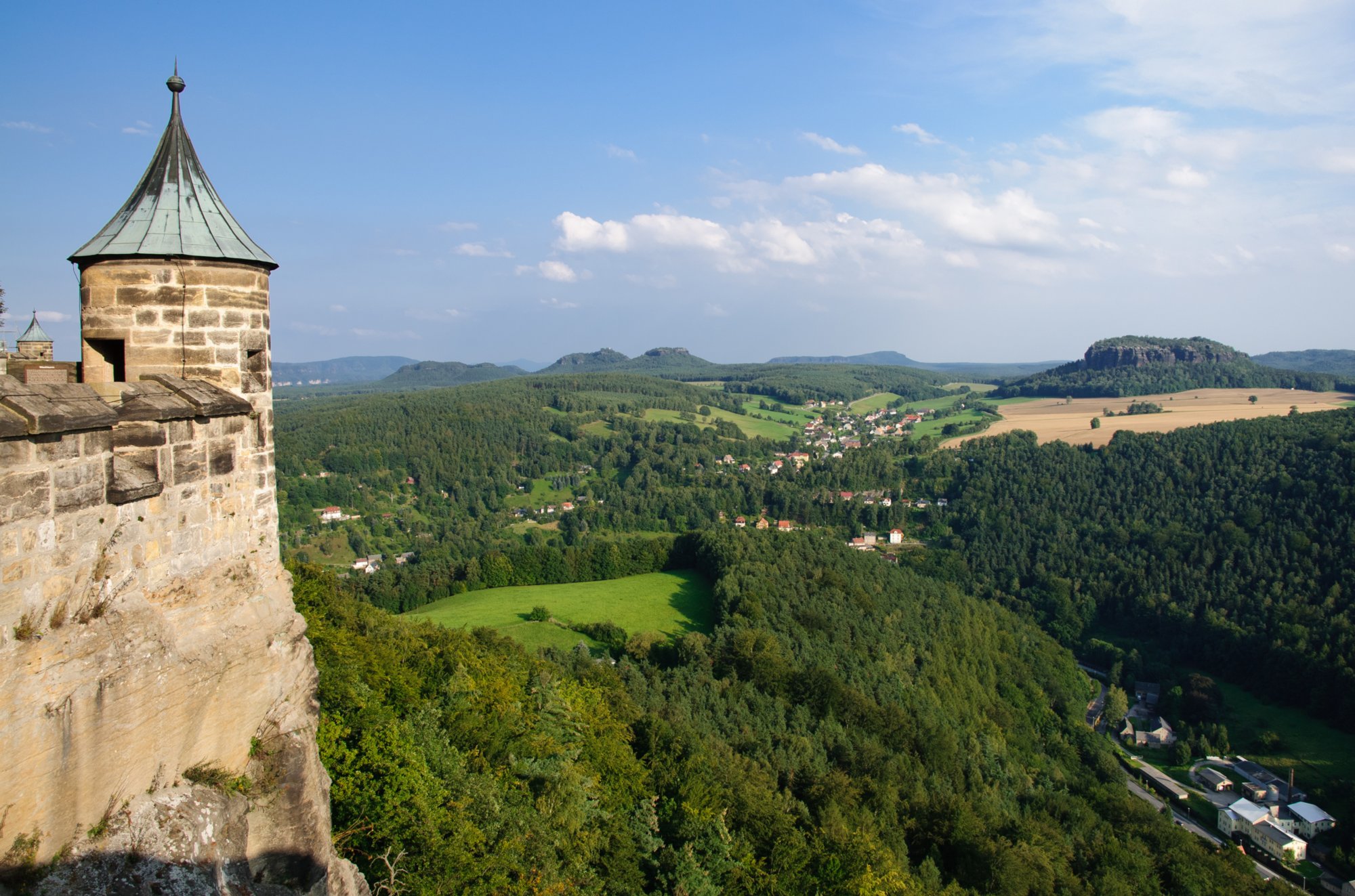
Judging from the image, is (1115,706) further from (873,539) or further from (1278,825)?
(873,539)

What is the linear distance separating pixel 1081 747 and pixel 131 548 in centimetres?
7234

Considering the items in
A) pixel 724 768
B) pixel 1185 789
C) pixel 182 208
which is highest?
pixel 182 208

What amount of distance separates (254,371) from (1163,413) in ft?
559

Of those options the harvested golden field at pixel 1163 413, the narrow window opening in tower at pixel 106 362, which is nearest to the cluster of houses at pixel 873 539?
the harvested golden field at pixel 1163 413

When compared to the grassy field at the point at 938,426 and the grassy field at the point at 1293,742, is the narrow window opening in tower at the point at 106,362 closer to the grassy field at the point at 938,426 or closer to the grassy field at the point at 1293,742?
the grassy field at the point at 1293,742

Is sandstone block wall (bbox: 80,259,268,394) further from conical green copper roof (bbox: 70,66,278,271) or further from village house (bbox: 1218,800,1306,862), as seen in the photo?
village house (bbox: 1218,800,1306,862)

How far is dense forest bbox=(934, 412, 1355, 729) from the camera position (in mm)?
81188

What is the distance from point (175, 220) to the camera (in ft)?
29.8

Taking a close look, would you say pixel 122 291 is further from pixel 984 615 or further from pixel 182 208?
pixel 984 615

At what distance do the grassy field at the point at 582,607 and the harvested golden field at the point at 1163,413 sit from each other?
303 ft

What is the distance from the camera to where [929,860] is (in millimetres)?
32812

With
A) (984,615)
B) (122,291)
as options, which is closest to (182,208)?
(122,291)

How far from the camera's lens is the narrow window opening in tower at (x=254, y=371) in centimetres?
948

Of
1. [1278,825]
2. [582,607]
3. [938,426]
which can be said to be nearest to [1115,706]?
Answer: [1278,825]
